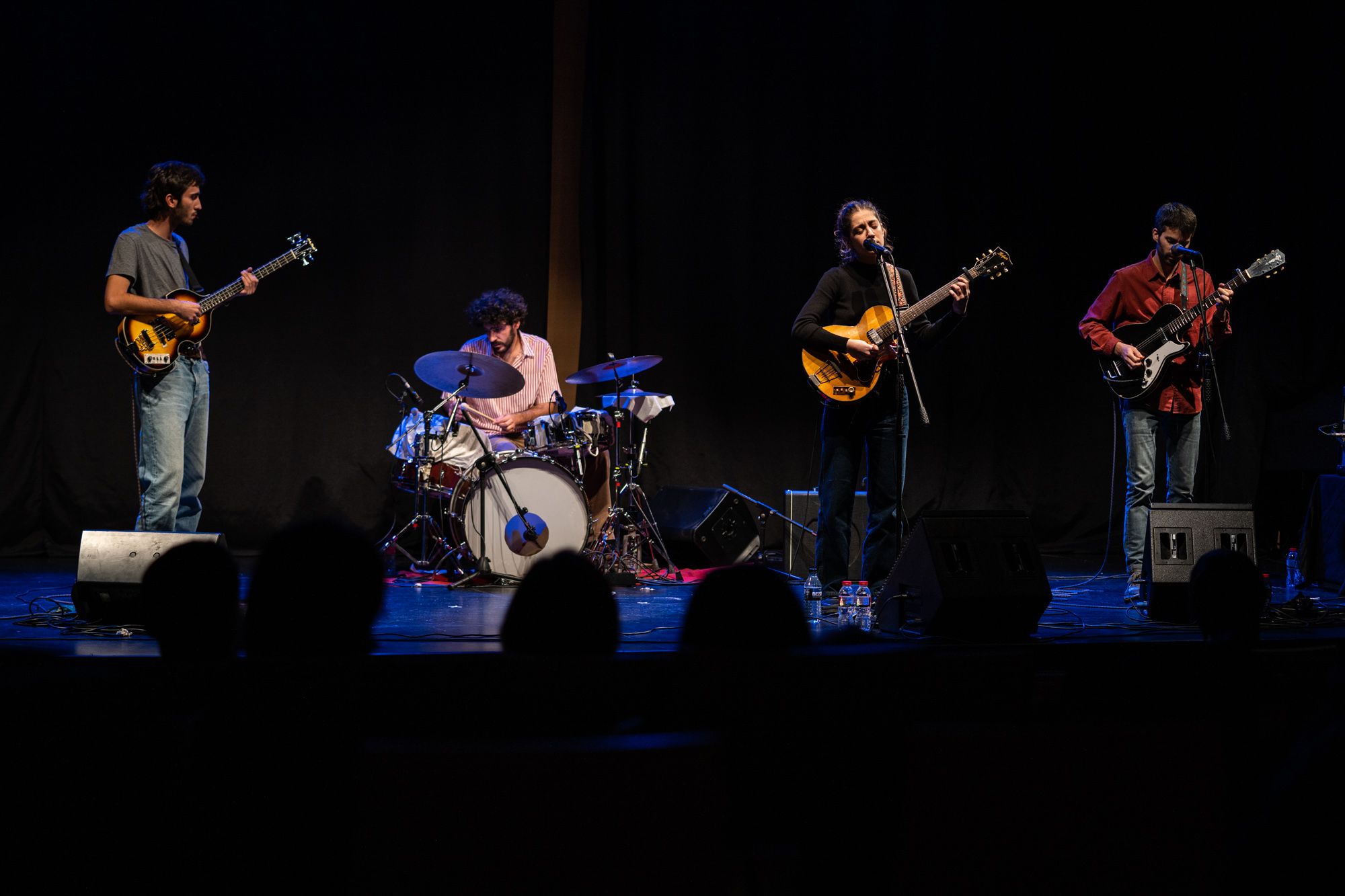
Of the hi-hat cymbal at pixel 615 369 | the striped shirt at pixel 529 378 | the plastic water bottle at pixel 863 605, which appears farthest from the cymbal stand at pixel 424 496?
the plastic water bottle at pixel 863 605

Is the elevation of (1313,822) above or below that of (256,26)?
below

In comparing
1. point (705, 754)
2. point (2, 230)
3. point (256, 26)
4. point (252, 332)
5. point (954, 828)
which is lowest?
point (954, 828)

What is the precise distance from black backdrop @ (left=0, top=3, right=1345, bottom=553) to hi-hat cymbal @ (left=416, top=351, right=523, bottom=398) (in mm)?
1771

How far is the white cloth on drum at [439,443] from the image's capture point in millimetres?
6191

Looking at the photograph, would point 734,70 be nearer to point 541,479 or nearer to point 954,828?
point 541,479

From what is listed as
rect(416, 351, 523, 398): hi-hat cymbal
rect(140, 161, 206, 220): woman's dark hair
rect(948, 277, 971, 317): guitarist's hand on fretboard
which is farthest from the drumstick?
rect(948, 277, 971, 317): guitarist's hand on fretboard

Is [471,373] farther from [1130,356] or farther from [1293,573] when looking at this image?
[1293,573]

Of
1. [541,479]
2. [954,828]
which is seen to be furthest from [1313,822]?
[541,479]

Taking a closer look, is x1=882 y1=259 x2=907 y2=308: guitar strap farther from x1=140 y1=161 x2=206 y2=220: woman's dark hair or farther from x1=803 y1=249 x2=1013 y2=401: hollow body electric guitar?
x1=140 y1=161 x2=206 y2=220: woman's dark hair

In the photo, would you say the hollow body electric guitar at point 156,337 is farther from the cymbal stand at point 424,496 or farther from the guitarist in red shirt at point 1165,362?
the guitarist in red shirt at point 1165,362

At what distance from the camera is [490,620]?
181 inches

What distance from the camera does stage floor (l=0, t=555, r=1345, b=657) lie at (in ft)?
12.3

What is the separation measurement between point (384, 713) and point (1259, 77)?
27.6 feet

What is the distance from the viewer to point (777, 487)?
8.23m
